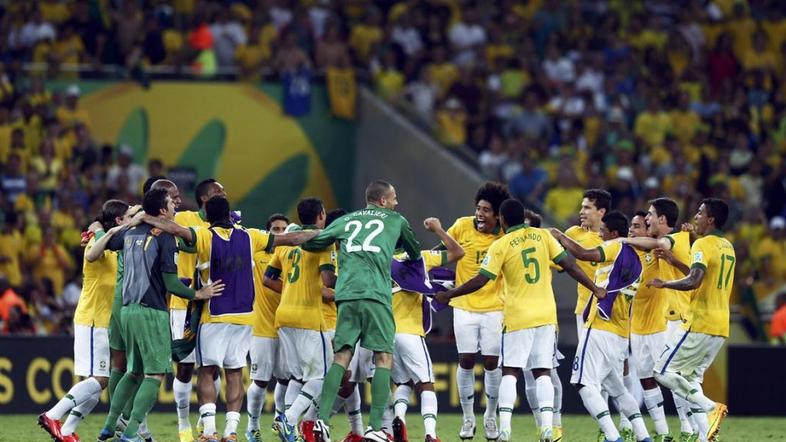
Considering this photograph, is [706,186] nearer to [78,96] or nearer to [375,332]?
[78,96]

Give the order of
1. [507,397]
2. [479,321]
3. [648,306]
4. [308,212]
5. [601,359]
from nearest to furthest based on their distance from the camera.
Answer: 1. [507,397]
2. [601,359]
3. [308,212]
4. [479,321]
5. [648,306]

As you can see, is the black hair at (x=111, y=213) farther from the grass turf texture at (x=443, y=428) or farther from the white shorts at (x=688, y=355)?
the white shorts at (x=688, y=355)

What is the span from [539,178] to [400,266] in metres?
10.9

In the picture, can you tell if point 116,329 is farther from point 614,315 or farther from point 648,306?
point 648,306

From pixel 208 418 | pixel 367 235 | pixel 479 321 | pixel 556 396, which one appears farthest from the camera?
pixel 556 396

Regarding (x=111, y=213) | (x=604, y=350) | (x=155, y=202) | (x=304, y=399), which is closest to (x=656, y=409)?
(x=604, y=350)

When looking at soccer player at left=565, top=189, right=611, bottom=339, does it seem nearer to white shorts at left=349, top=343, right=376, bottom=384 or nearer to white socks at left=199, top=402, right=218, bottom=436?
white shorts at left=349, top=343, right=376, bottom=384

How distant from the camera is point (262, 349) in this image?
1695 centimetres

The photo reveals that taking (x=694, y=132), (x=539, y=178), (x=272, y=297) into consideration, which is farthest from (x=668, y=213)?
(x=694, y=132)

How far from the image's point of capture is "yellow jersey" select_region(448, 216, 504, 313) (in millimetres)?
17297

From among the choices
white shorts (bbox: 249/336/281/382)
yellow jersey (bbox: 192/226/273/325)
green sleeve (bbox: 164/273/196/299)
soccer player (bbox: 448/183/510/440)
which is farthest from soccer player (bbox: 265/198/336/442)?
soccer player (bbox: 448/183/510/440)

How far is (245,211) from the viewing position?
2938 cm

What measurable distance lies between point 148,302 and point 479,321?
3.84m

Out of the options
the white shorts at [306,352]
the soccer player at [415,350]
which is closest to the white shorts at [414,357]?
the soccer player at [415,350]
